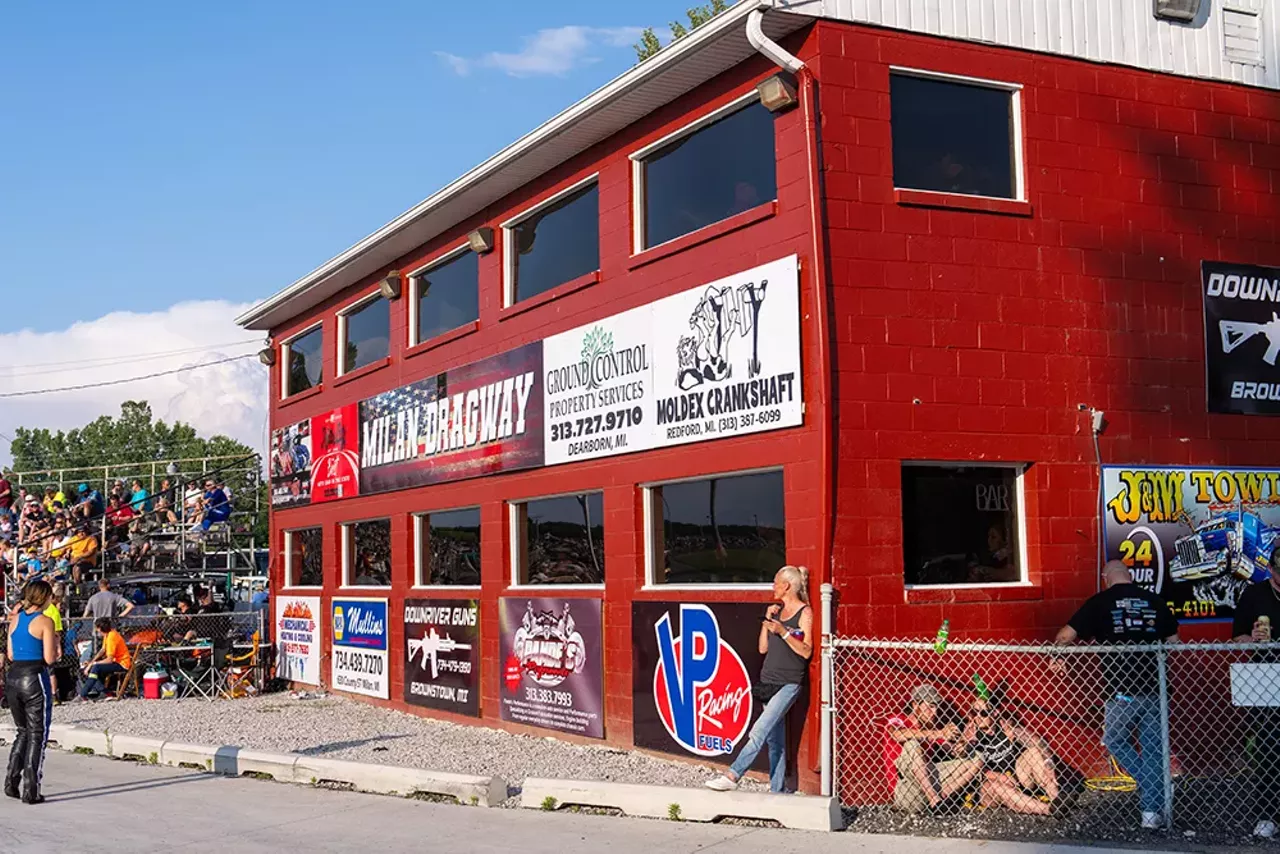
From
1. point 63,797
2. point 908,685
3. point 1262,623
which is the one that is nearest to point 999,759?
point 908,685

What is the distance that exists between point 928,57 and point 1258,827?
247 inches

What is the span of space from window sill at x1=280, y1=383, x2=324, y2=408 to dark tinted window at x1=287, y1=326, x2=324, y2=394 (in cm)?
13

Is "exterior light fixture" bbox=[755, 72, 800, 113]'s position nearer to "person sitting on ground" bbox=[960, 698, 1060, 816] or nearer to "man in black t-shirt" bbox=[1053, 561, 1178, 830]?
"man in black t-shirt" bbox=[1053, 561, 1178, 830]

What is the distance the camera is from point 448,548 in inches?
666

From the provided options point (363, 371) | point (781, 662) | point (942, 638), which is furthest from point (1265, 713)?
point (363, 371)

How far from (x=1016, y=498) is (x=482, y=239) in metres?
7.41

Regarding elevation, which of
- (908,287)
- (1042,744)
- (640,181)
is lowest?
(1042,744)

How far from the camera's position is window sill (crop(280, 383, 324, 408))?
21109mm

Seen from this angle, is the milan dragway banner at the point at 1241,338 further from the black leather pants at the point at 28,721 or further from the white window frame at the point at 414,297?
the black leather pants at the point at 28,721

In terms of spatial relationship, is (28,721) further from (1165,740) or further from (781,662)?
(1165,740)

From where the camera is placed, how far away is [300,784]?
38.9 feet

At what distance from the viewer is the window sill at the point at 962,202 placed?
1066 cm

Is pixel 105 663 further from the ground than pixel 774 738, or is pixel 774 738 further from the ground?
pixel 774 738

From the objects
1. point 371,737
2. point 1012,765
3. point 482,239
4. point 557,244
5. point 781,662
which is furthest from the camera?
point 482,239
